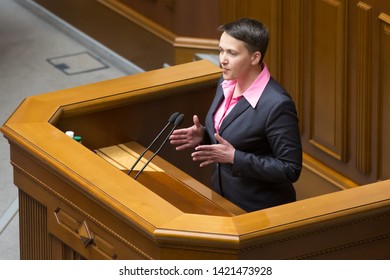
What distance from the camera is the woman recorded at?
15.2ft

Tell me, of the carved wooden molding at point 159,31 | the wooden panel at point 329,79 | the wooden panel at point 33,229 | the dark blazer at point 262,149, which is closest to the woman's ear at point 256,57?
the dark blazer at point 262,149

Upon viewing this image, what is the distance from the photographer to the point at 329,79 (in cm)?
602

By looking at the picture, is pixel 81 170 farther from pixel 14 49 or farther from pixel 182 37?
pixel 14 49

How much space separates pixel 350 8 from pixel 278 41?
2.09 ft

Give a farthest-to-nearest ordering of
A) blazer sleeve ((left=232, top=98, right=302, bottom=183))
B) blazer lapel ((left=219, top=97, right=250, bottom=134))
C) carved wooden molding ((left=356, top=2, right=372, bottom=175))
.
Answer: carved wooden molding ((left=356, top=2, right=372, bottom=175)) < blazer lapel ((left=219, top=97, right=250, bottom=134)) < blazer sleeve ((left=232, top=98, right=302, bottom=183))

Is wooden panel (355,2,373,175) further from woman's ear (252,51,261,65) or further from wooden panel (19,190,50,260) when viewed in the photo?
wooden panel (19,190,50,260)

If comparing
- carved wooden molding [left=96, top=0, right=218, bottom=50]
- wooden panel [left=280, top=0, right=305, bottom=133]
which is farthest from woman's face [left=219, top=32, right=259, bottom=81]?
carved wooden molding [left=96, top=0, right=218, bottom=50]

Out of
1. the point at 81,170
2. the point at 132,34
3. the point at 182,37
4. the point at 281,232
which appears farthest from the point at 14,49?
the point at 281,232

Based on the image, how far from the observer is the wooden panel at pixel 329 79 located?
19.4 feet

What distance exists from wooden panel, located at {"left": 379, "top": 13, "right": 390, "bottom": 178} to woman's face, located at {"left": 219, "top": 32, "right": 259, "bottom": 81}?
3.76 feet

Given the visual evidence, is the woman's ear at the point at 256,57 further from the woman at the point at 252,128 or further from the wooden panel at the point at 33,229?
the wooden panel at the point at 33,229

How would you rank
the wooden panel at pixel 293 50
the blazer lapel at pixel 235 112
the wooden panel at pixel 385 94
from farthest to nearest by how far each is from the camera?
the wooden panel at pixel 293 50
the wooden panel at pixel 385 94
the blazer lapel at pixel 235 112

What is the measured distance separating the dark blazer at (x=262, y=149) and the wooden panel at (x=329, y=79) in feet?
3.80

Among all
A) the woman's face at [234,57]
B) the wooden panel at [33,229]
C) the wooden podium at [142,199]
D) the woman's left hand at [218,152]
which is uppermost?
the woman's face at [234,57]
